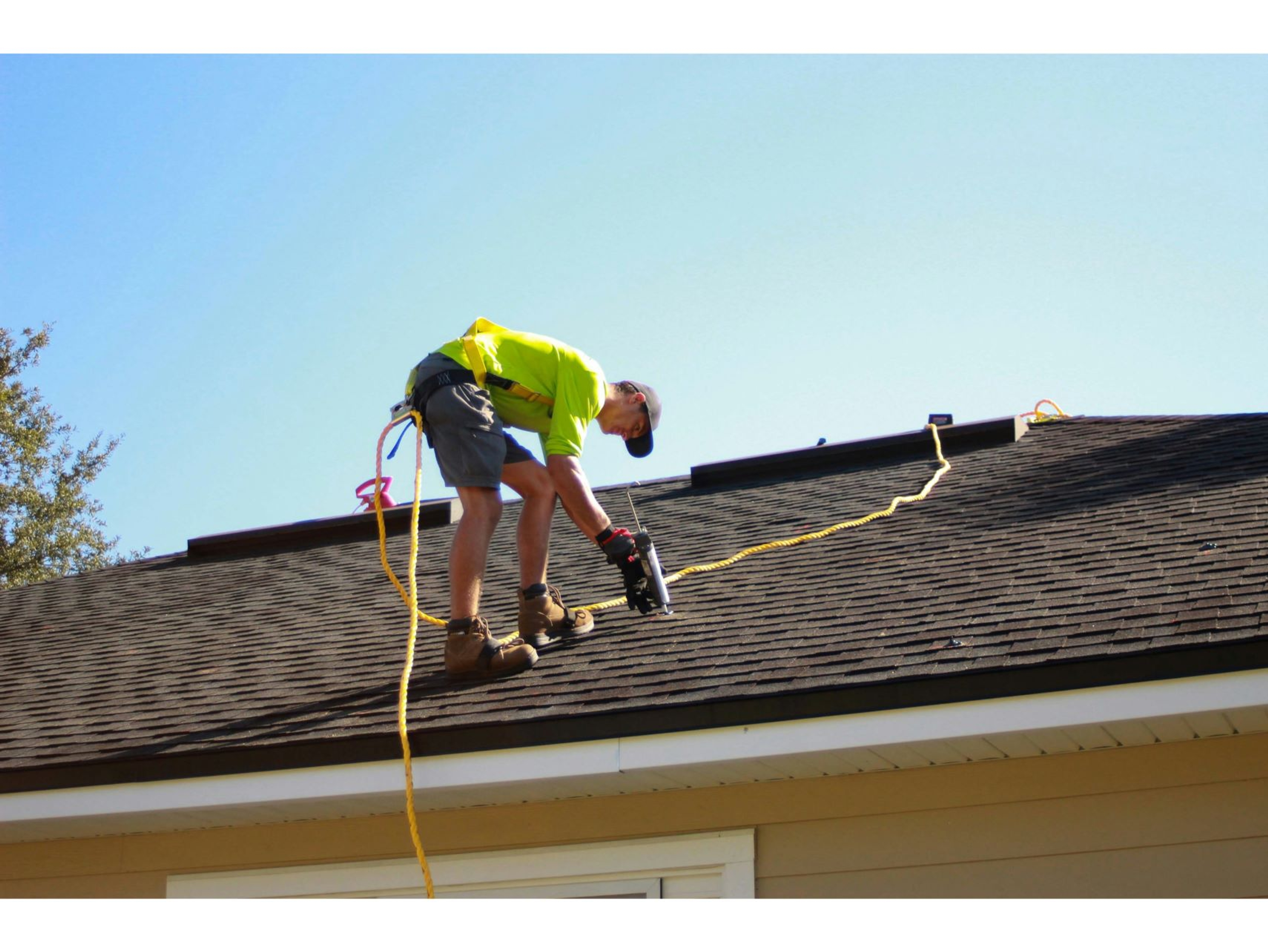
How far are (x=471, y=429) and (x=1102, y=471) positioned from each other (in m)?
3.65

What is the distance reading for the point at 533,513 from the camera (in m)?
5.34

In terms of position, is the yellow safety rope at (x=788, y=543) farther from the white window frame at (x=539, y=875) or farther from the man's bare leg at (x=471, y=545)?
the white window frame at (x=539, y=875)

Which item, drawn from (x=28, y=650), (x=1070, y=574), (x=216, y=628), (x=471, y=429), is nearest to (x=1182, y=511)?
(x=1070, y=574)

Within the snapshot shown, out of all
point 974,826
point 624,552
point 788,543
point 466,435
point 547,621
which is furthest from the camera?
point 788,543

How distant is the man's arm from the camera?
202 inches

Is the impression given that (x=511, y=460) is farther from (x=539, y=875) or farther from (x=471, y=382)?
(x=539, y=875)

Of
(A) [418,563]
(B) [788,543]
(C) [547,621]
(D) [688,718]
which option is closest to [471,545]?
(C) [547,621]

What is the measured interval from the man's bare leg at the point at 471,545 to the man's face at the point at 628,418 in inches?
30.8

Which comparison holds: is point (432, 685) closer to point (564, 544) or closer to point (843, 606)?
point (843, 606)

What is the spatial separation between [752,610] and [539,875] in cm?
148

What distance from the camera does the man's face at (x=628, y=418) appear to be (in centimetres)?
565

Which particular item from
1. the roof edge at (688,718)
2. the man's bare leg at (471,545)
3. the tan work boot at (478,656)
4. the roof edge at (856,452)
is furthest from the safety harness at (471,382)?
the roof edge at (856,452)

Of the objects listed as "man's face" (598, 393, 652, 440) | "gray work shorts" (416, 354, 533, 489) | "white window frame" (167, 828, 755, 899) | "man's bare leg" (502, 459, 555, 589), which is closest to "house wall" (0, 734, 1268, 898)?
Result: "white window frame" (167, 828, 755, 899)

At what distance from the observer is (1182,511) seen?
18.6ft
